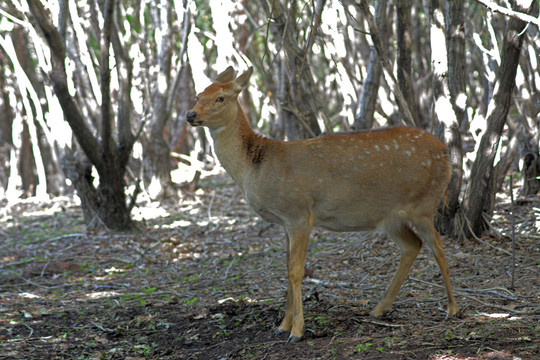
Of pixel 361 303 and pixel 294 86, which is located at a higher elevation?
pixel 294 86

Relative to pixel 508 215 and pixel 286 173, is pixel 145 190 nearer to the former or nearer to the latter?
pixel 508 215

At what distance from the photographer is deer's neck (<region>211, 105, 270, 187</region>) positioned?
18.5ft

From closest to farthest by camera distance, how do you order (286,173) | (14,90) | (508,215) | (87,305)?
(286,173)
(87,305)
(508,215)
(14,90)

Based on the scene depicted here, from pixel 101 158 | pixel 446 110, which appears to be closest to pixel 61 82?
A: pixel 101 158

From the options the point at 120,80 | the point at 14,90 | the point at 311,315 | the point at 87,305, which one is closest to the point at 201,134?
the point at 14,90

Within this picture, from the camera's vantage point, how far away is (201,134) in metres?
24.5

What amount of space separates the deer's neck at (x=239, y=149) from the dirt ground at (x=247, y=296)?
5.10ft

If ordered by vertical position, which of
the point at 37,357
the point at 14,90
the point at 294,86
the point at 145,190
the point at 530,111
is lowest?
the point at 37,357

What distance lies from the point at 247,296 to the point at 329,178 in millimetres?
2113

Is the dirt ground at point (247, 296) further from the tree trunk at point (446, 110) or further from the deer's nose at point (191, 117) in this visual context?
the deer's nose at point (191, 117)

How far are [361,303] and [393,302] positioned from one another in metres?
0.40

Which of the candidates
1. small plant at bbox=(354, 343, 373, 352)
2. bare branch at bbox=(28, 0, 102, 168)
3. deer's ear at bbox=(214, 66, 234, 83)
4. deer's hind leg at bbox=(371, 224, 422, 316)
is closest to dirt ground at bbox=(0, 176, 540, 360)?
small plant at bbox=(354, 343, 373, 352)

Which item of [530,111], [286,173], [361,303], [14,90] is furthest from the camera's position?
[14,90]

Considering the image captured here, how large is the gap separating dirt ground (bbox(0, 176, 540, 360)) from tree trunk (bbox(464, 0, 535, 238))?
44 cm
